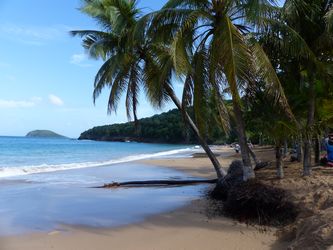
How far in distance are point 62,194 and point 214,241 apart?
7107 mm

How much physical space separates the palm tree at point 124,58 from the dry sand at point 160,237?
568 cm

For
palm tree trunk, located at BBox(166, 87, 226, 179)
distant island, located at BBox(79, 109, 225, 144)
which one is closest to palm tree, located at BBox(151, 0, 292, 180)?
palm tree trunk, located at BBox(166, 87, 226, 179)

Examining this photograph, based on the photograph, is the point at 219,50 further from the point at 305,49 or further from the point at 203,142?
the point at 203,142

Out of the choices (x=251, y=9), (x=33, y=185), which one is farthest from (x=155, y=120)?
(x=251, y=9)

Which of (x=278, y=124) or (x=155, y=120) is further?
(x=155, y=120)

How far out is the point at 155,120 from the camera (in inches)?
3595

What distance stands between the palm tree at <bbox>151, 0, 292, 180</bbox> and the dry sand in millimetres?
2878

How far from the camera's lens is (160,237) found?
730cm

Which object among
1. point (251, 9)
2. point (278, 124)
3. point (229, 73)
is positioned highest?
point (251, 9)

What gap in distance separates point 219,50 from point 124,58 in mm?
5821

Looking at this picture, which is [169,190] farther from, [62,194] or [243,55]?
[243,55]

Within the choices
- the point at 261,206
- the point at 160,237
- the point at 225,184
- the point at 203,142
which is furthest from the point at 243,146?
the point at 160,237

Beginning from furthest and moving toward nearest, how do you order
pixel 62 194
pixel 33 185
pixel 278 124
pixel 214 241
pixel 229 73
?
1. pixel 33 185
2. pixel 62 194
3. pixel 278 124
4. pixel 229 73
5. pixel 214 241

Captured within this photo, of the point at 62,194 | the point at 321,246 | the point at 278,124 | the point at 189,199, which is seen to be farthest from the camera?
the point at 62,194
